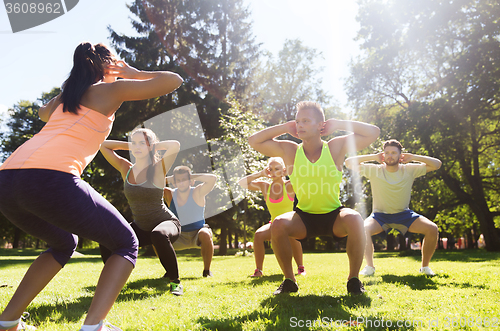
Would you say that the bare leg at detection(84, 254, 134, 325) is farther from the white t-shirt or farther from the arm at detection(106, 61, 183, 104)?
the white t-shirt

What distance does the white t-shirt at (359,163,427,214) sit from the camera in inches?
238

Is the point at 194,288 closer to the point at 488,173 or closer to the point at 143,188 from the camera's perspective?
the point at 143,188

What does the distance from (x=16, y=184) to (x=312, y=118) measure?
298 cm

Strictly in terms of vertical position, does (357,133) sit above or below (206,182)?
above

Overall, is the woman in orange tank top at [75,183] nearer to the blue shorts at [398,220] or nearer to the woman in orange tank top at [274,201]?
the woman in orange tank top at [274,201]

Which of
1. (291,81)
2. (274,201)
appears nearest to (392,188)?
(274,201)

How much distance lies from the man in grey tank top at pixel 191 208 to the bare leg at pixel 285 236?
249cm

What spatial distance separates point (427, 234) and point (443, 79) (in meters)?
17.6

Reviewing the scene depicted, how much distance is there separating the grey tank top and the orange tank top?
2.37 m

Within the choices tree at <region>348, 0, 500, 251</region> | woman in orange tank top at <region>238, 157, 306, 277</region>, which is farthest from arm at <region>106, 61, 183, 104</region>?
tree at <region>348, 0, 500, 251</region>

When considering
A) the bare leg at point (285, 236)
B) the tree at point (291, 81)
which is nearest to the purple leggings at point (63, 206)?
the bare leg at point (285, 236)

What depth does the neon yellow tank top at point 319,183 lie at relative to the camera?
388 centimetres

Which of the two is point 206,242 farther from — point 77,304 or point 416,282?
point 416,282

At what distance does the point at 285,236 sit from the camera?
3799 millimetres
